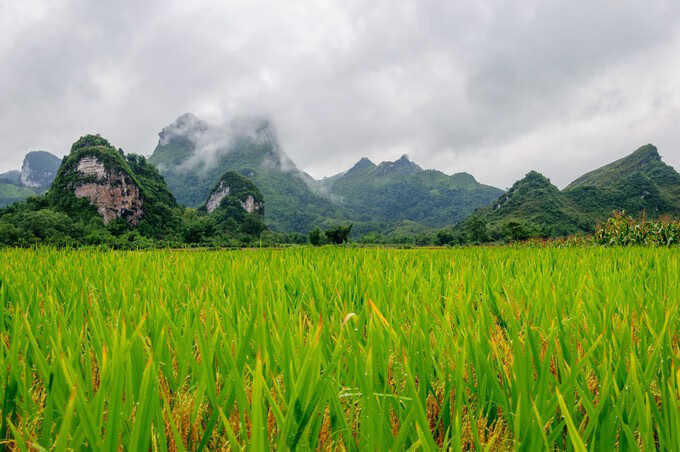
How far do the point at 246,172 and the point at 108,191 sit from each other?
9938 centimetres

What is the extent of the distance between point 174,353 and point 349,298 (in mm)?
919

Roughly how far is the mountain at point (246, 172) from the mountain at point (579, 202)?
6637 cm

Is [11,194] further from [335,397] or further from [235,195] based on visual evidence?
[335,397]

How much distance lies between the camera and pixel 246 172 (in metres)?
166

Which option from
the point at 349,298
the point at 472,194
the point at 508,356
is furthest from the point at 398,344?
the point at 472,194

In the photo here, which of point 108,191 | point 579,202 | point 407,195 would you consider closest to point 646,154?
point 579,202

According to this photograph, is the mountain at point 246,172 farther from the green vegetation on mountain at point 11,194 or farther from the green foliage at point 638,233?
the green foliage at point 638,233

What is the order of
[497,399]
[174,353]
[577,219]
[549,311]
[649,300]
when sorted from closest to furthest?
1. [497,399]
2. [174,353]
3. [549,311]
4. [649,300]
5. [577,219]

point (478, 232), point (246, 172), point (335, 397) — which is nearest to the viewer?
point (335, 397)

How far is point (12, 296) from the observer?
6.24 ft

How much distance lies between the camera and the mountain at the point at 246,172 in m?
134

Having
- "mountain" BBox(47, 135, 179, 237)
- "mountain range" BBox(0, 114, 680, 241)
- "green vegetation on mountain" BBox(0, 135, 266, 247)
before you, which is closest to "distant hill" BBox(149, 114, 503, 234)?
"mountain range" BBox(0, 114, 680, 241)

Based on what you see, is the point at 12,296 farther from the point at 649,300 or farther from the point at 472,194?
the point at 472,194

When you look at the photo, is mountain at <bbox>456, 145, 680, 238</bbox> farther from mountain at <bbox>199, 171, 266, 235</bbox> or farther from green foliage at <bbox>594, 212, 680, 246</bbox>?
green foliage at <bbox>594, 212, 680, 246</bbox>
